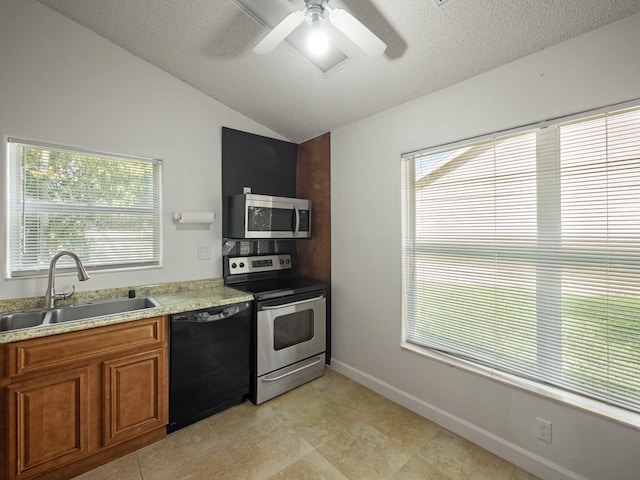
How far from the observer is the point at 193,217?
8.18 ft

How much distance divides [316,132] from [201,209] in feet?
4.51

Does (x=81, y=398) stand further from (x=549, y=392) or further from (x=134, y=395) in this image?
(x=549, y=392)

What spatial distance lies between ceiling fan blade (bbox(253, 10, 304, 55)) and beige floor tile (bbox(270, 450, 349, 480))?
93.6 inches

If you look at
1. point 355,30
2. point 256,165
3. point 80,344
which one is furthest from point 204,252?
point 355,30

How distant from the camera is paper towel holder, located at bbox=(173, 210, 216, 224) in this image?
245 centimetres

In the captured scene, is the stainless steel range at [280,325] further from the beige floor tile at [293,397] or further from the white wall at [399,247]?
the white wall at [399,247]

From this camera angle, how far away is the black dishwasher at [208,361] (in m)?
2.01

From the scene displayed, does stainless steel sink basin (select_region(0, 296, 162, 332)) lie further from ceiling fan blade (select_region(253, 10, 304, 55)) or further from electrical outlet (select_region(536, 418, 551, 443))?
electrical outlet (select_region(536, 418, 551, 443))

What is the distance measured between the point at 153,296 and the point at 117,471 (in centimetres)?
111

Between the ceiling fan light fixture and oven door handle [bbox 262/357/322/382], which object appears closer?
the ceiling fan light fixture

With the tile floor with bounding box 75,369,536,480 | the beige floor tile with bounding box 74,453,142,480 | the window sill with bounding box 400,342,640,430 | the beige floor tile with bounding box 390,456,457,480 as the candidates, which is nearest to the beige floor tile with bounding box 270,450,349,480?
the tile floor with bounding box 75,369,536,480

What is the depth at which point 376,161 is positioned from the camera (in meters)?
2.54

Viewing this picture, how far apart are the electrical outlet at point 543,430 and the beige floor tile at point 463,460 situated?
26cm

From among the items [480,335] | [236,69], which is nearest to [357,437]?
[480,335]
